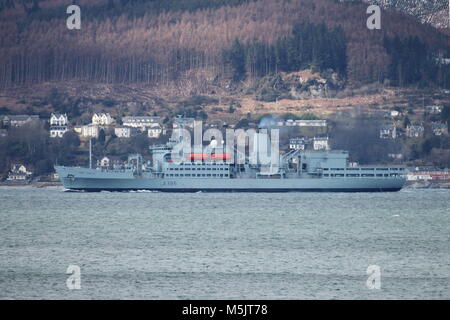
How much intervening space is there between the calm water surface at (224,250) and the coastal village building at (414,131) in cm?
7197

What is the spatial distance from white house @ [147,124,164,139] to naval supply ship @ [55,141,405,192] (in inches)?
1970

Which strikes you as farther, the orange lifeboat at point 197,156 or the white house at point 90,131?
the white house at point 90,131

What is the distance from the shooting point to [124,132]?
514 ft

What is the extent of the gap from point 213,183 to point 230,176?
2.03 meters

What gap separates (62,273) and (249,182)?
203 ft

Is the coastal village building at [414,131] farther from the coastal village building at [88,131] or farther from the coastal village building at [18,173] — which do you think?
the coastal village building at [18,173]

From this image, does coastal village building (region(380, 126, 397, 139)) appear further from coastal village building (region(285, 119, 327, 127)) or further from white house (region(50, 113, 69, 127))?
white house (region(50, 113, 69, 127))

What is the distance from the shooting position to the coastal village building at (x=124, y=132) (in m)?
156

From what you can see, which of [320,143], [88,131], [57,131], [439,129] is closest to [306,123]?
[320,143]

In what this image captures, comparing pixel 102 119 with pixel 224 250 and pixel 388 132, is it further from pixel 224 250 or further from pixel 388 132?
pixel 224 250

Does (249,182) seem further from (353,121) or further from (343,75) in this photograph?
(343,75)

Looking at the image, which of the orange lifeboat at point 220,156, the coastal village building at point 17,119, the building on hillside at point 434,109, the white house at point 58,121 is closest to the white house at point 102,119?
the white house at point 58,121

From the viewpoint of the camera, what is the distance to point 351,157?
128 m

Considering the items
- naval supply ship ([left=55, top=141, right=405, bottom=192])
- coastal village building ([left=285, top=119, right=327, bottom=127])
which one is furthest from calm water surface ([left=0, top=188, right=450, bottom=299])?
coastal village building ([left=285, top=119, right=327, bottom=127])
